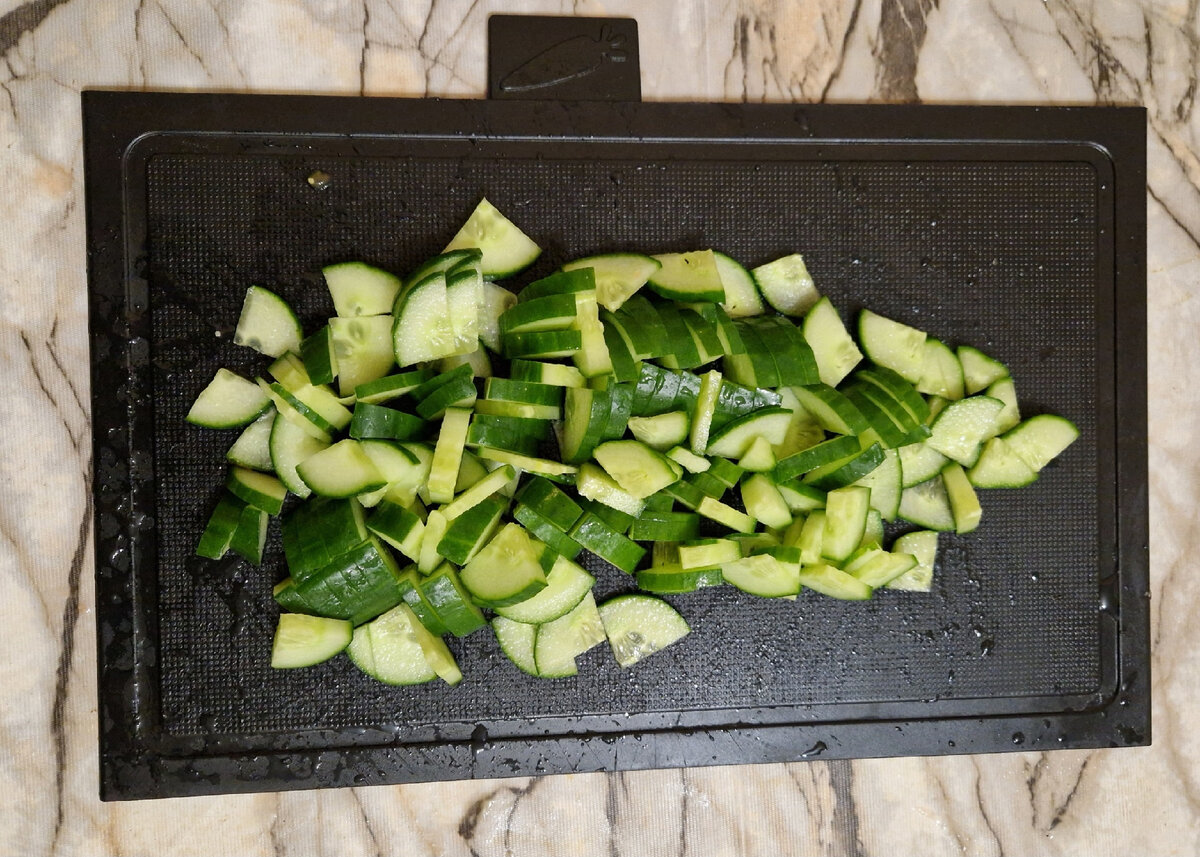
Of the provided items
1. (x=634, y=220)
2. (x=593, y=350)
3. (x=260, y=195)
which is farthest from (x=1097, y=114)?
(x=260, y=195)

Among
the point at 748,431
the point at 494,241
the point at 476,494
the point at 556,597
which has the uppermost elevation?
the point at 494,241

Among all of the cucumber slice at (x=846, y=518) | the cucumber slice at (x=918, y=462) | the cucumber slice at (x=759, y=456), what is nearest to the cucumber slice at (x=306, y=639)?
the cucumber slice at (x=759, y=456)

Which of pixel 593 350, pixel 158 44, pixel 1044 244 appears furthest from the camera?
pixel 1044 244

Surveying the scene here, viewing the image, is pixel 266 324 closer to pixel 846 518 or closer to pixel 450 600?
pixel 450 600

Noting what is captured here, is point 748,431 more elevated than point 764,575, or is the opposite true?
point 748,431

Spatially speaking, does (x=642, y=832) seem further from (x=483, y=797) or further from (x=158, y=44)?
(x=158, y=44)

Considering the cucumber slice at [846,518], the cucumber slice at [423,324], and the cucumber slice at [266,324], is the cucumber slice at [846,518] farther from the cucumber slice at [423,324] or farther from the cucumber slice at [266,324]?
the cucumber slice at [266,324]

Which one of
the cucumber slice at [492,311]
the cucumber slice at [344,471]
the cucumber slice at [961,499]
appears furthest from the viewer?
the cucumber slice at [961,499]

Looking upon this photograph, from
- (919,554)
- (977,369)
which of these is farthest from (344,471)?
(977,369)
